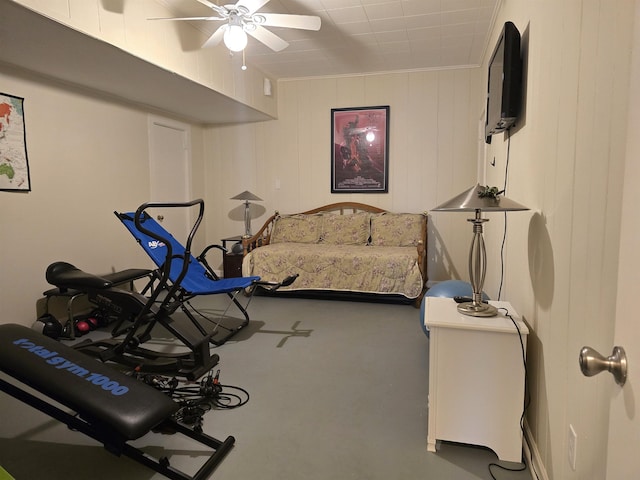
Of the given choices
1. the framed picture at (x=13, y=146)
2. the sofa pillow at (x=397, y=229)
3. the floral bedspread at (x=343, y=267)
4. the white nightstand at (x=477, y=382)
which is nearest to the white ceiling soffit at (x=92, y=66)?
the framed picture at (x=13, y=146)

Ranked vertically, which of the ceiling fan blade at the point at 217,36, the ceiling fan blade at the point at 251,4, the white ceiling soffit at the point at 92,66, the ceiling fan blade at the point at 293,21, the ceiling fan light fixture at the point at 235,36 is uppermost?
the ceiling fan blade at the point at 251,4

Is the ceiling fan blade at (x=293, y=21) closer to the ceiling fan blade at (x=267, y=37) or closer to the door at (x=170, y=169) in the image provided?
the ceiling fan blade at (x=267, y=37)

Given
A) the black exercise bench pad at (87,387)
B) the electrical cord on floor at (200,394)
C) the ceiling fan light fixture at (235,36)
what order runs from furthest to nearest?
1. the ceiling fan light fixture at (235,36)
2. the electrical cord on floor at (200,394)
3. the black exercise bench pad at (87,387)

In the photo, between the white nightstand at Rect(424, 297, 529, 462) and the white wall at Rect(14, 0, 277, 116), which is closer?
the white nightstand at Rect(424, 297, 529, 462)

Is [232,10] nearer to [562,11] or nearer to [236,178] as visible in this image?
[562,11]

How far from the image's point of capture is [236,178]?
572 centimetres

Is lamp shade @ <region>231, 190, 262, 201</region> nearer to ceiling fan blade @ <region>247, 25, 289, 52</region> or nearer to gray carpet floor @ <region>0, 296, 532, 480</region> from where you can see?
ceiling fan blade @ <region>247, 25, 289, 52</region>

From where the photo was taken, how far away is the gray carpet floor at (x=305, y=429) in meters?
1.71

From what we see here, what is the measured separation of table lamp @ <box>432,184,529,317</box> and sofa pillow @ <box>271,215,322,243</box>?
3211mm

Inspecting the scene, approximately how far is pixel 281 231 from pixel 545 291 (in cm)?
386

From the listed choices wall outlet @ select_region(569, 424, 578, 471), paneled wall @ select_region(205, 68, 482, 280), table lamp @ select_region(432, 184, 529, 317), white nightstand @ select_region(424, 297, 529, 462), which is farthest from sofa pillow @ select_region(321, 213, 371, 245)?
wall outlet @ select_region(569, 424, 578, 471)

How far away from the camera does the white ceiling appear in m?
3.25

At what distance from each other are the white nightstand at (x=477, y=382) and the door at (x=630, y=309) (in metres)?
1.09

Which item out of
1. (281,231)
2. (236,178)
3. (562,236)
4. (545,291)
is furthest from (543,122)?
(236,178)
